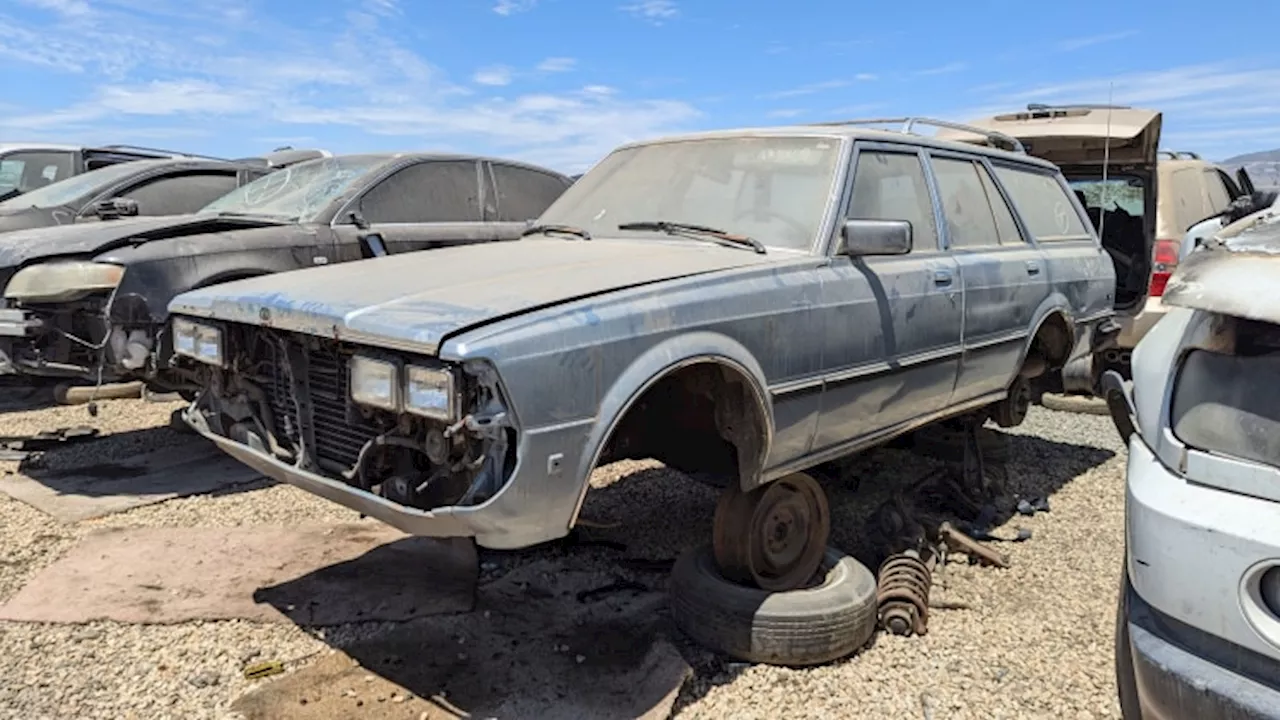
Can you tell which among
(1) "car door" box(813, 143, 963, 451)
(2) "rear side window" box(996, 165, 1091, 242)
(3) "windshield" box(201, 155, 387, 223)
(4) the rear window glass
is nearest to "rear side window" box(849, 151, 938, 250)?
(1) "car door" box(813, 143, 963, 451)

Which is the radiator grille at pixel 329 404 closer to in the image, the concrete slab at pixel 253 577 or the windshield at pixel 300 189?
the concrete slab at pixel 253 577

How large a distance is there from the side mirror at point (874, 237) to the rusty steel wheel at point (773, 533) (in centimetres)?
89

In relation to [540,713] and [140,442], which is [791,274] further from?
[140,442]

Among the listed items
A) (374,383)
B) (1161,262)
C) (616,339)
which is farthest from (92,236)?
(1161,262)

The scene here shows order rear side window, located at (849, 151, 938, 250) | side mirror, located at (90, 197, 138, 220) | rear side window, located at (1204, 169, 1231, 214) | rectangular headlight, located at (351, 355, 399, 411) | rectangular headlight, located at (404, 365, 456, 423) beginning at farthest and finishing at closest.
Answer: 1. rear side window, located at (1204, 169, 1231, 214)
2. side mirror, located at (90, 197, 138, 220)
3. rear side window, located at (849, 151, 938, 250)
4. rectangular headlight, located at (351, 355, 399, 411)
5. rectangular headlight, located at (404, 365, 456, 423)

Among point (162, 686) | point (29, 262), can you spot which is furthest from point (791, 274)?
point (29, 262)

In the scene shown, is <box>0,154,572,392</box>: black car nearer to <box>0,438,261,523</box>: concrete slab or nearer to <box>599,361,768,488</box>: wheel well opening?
<box>0,438,261,523</box>: concrete slab

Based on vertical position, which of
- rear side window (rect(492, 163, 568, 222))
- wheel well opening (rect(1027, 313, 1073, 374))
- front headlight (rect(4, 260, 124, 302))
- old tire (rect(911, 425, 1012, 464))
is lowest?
old tire (rect(911, 425, 1012, 464))

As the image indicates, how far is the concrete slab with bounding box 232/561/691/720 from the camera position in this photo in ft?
9.50

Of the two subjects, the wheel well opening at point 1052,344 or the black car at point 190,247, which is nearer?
the black car at point 190,247

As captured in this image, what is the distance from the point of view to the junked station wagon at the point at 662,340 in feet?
8.25

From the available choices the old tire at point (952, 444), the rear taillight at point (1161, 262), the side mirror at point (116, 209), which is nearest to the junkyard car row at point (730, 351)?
the old tire at point (952, 444)

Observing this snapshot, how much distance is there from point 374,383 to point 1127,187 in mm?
6856

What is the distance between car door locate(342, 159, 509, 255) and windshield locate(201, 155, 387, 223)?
0.21m
